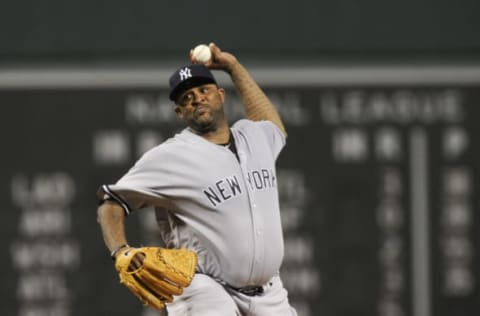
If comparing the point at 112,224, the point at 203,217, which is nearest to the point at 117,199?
the point at 112,224

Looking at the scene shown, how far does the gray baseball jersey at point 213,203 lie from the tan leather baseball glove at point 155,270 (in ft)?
0.30

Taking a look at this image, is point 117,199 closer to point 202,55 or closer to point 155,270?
point 155,270

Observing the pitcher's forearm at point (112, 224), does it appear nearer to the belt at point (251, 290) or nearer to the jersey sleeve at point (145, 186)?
the jersey sleeve at point (145, 186)

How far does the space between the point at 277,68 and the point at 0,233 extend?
4.14 feet

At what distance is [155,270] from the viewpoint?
14.9ft

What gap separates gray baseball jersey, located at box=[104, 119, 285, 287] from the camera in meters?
4.66

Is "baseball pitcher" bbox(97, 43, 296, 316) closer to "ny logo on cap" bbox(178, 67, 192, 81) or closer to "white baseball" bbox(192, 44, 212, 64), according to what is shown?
"ny logo on cap" bbox(178, 67, 192, 81)

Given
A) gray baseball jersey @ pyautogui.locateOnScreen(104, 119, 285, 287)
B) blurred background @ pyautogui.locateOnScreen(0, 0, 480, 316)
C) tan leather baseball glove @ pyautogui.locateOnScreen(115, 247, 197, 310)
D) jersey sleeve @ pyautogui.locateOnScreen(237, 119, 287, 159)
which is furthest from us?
blurred background @ pyautogui.locateOnScreen(0, 0, 480, 316)

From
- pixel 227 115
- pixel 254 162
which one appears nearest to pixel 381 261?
pixel 227 115

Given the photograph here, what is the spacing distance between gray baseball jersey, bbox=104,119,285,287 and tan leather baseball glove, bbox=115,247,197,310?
92 mm

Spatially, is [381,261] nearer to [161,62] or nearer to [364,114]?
[364,114]

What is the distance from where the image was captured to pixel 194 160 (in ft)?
15.4

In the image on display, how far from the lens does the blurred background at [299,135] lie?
632cm

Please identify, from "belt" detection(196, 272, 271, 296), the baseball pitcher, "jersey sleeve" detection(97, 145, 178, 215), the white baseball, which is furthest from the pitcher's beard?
"belt" detection(196, 272, 271, 296)
